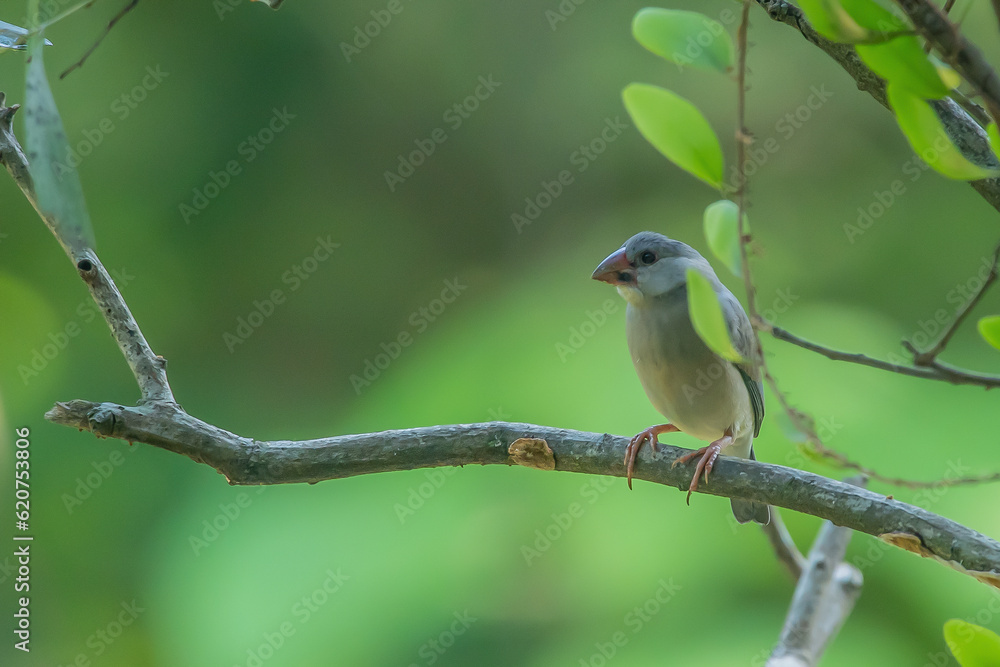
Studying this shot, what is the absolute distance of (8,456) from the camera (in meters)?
2.61

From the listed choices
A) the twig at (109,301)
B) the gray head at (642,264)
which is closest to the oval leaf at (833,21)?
the twig at (109,301)

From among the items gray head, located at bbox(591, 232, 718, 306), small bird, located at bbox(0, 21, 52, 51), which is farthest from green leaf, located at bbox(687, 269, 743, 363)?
gray head, located at bbox(591, 232, 718, 306)

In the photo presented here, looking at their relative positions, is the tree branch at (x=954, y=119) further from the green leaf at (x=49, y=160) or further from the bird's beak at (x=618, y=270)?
the bird's beak at (x=618, y=270)

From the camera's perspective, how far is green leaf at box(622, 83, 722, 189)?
0.52 metres

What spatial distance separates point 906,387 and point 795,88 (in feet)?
4.06

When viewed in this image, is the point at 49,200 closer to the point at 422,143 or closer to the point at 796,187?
the point at 422,143

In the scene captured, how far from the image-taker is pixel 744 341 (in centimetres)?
141

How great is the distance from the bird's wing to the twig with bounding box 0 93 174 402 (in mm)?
794

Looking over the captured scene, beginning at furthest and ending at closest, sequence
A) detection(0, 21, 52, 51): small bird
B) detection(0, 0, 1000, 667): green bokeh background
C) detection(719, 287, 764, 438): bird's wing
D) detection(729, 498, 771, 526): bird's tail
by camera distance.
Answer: detection(0, 0, 1000, 667): green bokeh background → detection(729, 498, 771, 526): bird's tail → detection(719, 287, 764, 438): bird's wing → detection(0, 21, 52, 51): small bird

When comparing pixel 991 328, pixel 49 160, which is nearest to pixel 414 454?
pixel 49 160

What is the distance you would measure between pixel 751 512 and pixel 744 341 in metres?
0.39

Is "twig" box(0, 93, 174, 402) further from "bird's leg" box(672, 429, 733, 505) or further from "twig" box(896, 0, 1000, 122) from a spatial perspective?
"twig" box(896, 0, 1000, 122)

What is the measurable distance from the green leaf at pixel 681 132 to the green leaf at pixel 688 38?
3 centimetres

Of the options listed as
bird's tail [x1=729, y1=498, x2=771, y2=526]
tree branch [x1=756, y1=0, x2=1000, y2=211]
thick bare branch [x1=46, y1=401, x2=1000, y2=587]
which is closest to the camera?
tree branch [x1=756, y1=0, x2=1000, y2=211]
